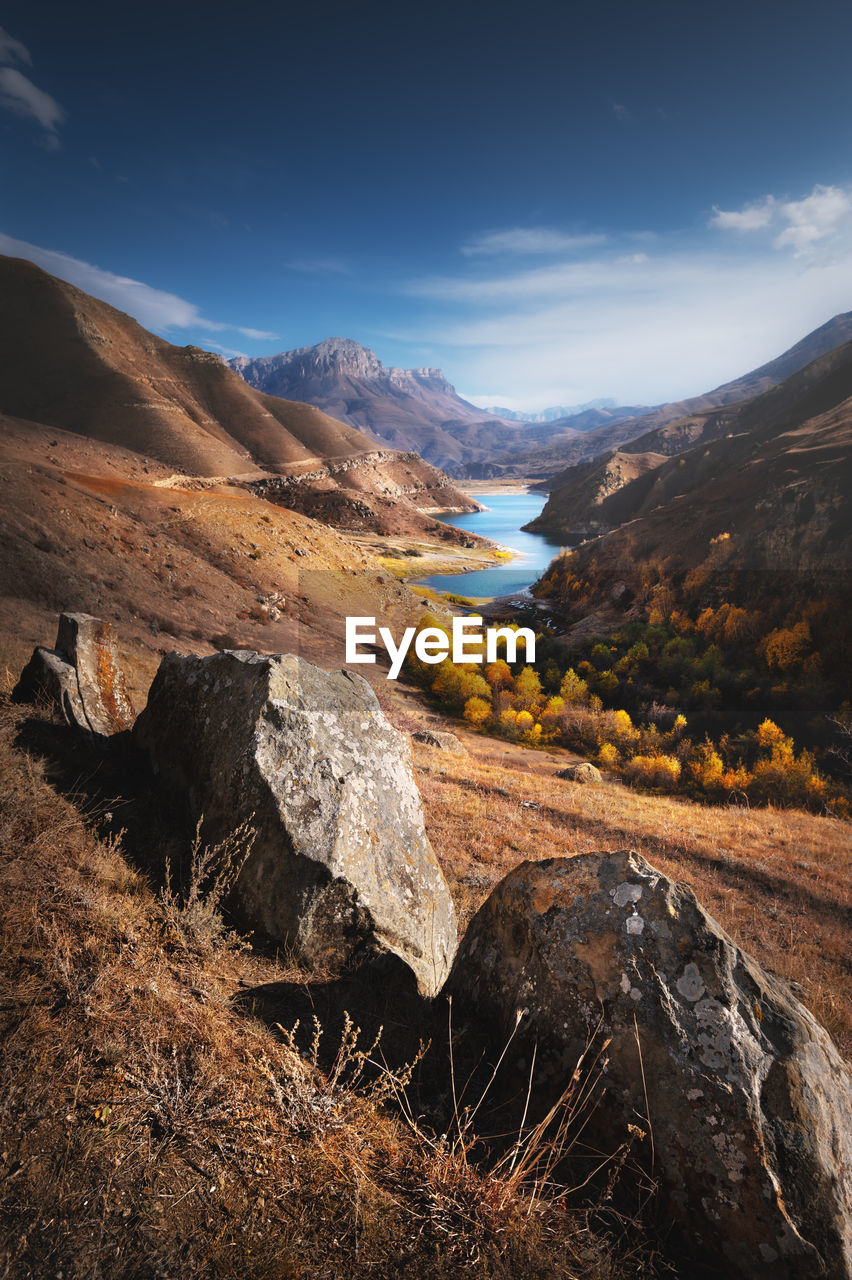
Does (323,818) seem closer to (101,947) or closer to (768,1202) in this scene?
(101,947)

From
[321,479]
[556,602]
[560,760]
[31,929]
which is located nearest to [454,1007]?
[31,929]

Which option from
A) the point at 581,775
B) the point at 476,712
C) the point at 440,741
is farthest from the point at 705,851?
the point at 476,712

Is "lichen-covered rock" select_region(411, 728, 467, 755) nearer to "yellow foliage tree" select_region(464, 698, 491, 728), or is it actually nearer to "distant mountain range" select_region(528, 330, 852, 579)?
"yellow foliage tree" select_region(464, 698, 491, 728)

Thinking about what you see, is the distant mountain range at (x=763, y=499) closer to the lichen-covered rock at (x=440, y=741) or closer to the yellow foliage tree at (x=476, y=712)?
the yellow foliage tree at (x=476, y=712)

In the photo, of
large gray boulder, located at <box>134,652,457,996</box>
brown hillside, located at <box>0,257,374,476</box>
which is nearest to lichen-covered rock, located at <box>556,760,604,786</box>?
large gray boulder, located at <box>134,652,457,996</box>

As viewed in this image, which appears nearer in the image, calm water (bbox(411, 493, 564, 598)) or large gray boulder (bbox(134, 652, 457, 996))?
large gray boulder (bbox(134, 652, 457, 996))

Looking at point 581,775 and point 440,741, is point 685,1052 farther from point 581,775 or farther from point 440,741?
point 581,775
